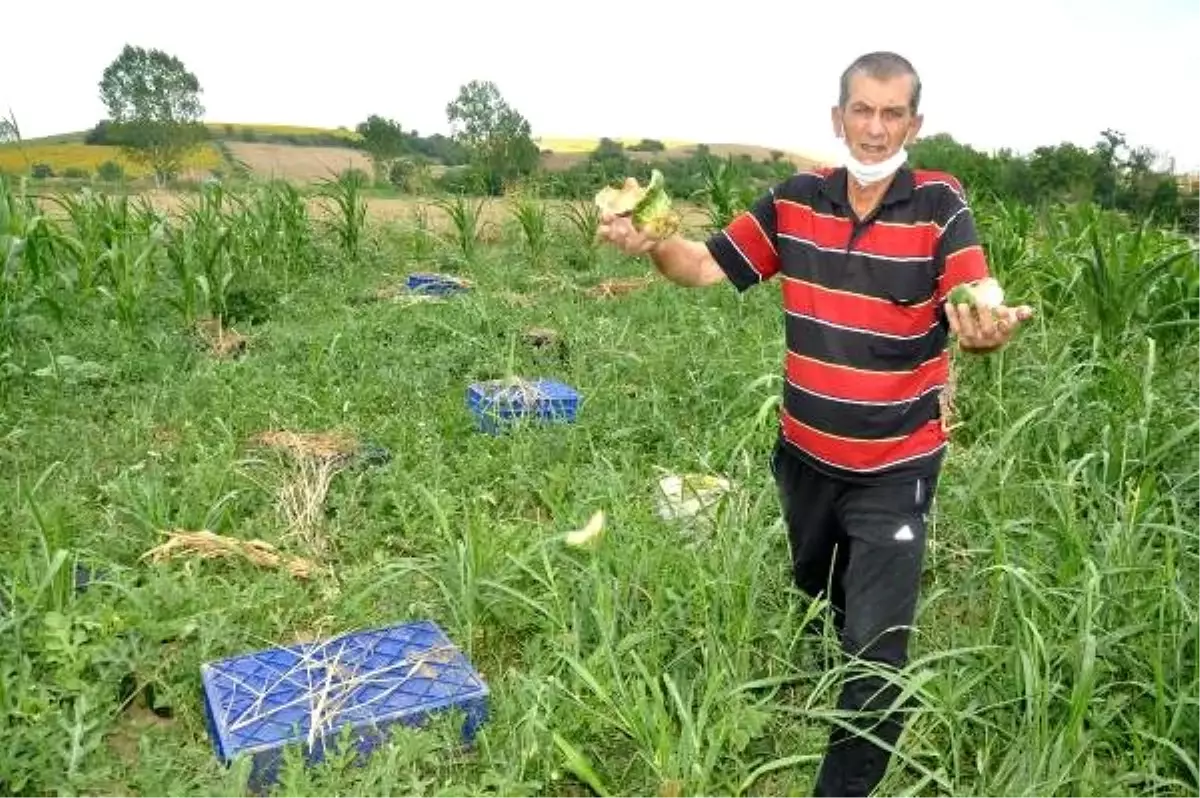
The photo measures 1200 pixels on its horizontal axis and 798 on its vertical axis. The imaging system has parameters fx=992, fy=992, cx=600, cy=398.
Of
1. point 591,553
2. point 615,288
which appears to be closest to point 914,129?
point 591,553

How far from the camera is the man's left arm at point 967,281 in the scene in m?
1.73

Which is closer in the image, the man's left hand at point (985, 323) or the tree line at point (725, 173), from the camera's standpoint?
the man's left hand at point (985, 323)

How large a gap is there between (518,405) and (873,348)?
2.12 m

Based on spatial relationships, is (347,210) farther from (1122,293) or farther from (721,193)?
(1122,293)

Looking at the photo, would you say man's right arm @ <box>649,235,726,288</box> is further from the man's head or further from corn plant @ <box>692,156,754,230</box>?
corn plant @ <box>692,156,754,230</box>

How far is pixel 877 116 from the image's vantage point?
1.96 m

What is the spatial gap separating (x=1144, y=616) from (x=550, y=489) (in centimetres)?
166

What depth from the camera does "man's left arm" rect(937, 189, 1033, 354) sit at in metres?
1.73

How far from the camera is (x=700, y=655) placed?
2.37m

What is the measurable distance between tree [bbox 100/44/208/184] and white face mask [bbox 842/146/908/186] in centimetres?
3740

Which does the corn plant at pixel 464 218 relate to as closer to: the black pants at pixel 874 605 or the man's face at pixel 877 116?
the man's face at pixel 877 116

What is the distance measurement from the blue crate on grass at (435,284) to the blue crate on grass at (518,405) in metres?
2.77

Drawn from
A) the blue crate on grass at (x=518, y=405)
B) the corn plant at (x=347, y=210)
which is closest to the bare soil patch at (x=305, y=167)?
the corn plant at (x=347, y=210)

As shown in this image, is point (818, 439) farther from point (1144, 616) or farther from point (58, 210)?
point (58, 210)
